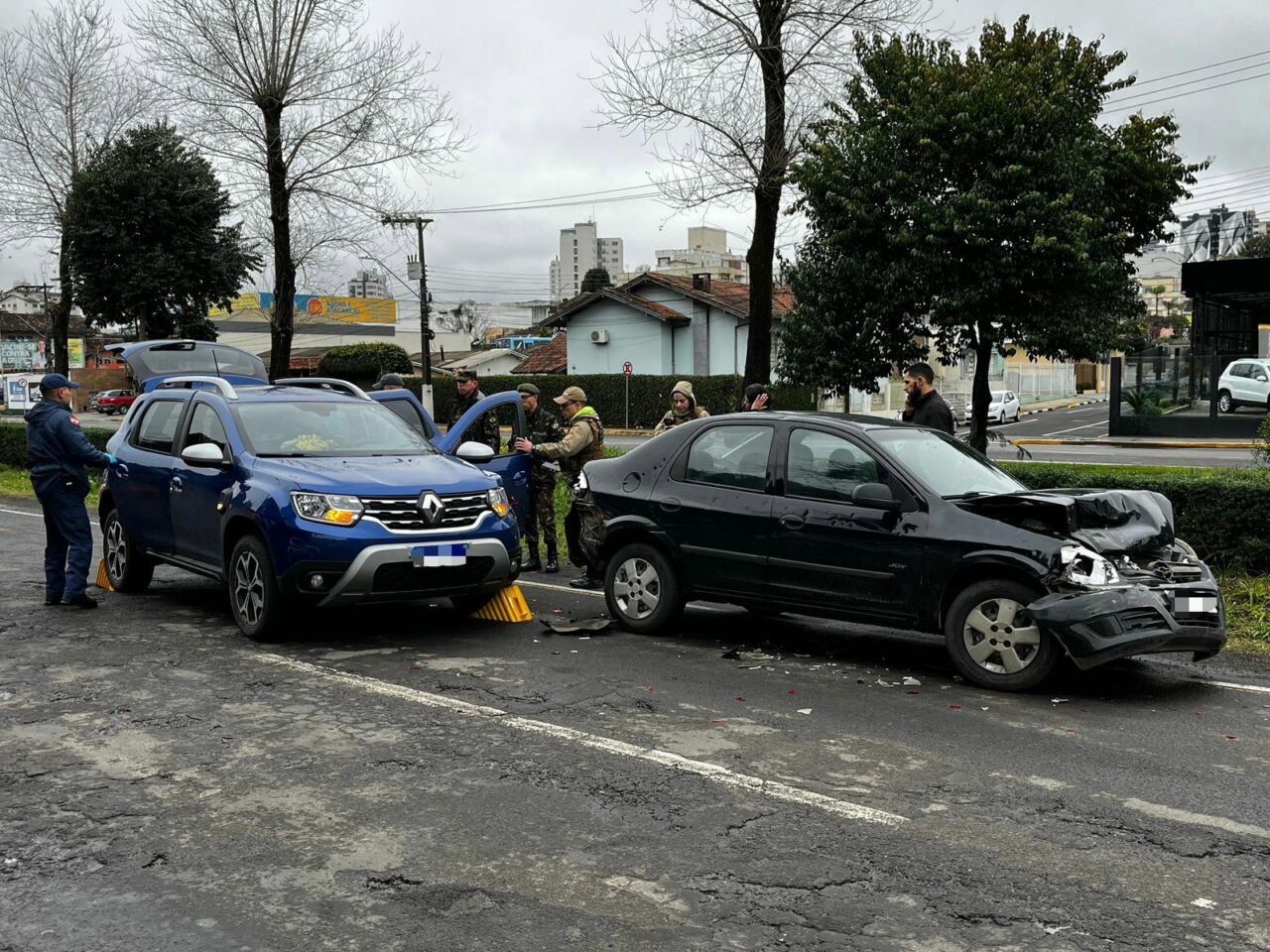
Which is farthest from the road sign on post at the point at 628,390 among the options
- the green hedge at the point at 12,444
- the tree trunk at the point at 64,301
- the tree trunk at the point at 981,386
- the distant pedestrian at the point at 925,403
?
the distant pedestrian at the point at 925,403

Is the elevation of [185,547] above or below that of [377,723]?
above

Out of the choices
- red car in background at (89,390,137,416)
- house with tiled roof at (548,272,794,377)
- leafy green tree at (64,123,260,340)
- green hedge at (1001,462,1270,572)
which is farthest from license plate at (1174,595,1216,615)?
red car in background at (89,390,137,416)

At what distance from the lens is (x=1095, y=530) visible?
6.97 m

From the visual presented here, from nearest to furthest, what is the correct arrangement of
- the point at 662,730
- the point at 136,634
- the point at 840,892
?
Answer: the point at 840,892, the point at 662,730, the point at 136,634

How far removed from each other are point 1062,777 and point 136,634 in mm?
6250

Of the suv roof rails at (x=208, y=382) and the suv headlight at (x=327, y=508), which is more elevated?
the suv roof rails at (x=208, y=382)

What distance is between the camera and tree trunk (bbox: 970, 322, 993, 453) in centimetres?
1719

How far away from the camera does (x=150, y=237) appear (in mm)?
37125

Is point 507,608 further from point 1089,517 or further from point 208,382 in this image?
point 1089,517

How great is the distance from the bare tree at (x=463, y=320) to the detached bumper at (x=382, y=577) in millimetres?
100238

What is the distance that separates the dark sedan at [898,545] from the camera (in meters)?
6.71

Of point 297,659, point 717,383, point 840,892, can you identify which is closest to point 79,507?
point 297,659

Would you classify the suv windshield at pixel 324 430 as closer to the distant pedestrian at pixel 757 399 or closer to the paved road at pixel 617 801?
the paved road at pixel 617 801

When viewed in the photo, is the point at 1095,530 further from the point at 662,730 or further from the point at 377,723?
the point at 377,723
